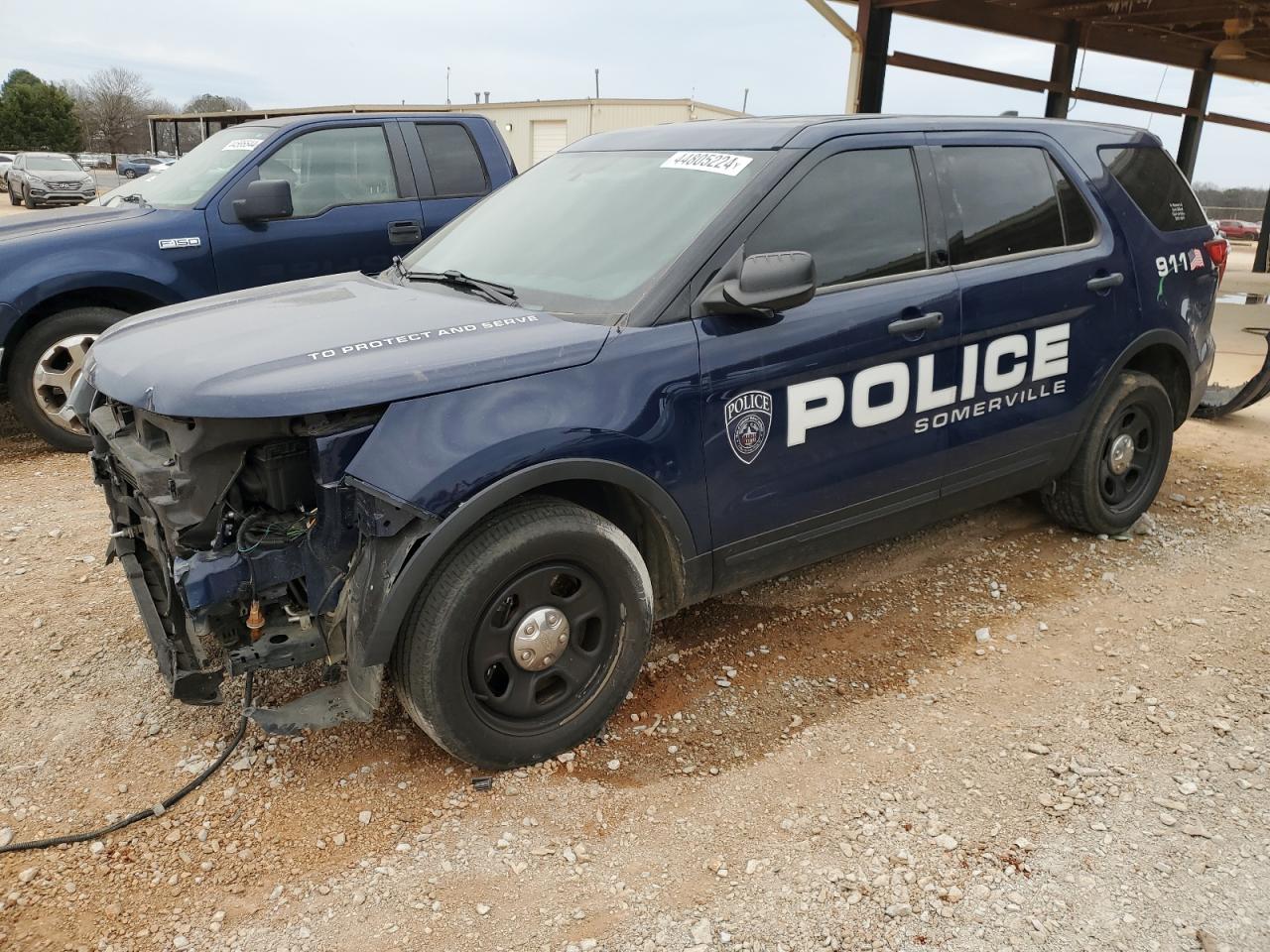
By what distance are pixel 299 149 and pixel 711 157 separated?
154 inches

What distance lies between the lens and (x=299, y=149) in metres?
6.25

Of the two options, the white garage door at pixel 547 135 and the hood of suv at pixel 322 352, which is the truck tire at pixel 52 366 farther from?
the white garage door at pixel 547 135

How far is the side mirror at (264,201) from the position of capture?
18.6 ft

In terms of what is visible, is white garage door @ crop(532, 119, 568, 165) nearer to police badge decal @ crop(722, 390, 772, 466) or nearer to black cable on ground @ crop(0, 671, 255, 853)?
police badge decal @ crop(722, 390, 772, 466)

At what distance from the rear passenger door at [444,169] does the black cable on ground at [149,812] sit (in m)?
4.26

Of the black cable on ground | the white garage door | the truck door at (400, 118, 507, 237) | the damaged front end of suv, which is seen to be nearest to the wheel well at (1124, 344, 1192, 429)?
Answer: the damaged front end of suv

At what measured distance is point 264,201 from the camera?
5.69 meters

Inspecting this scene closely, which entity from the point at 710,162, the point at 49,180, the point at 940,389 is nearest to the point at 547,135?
the point at 49,180

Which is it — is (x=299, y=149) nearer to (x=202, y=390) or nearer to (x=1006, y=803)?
(x=202, y=390)

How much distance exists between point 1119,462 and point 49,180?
31.8m

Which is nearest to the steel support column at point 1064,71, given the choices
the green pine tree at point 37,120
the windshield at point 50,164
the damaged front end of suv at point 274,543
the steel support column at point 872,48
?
the steel support column at point 872,48

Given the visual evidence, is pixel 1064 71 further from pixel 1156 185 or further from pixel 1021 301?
pixel 1021 301

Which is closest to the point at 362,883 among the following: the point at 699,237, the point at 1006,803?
the point at 1006,803

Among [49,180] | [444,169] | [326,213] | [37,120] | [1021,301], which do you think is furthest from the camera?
[37,120]
